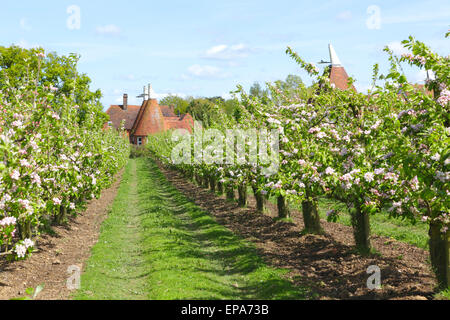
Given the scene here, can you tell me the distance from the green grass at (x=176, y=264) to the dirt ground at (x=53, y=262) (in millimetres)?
460

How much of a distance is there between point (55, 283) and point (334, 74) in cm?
3172

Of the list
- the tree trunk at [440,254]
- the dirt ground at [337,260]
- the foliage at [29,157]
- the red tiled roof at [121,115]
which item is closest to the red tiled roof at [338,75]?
the dirt ground at [337,260]

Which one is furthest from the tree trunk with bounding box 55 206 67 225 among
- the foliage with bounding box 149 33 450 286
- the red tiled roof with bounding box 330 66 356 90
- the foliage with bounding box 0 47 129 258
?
the red tiled roof with bounding box 330 66 356 90

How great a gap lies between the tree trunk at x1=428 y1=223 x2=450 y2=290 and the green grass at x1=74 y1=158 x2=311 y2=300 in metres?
2.66

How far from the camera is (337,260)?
1186cm

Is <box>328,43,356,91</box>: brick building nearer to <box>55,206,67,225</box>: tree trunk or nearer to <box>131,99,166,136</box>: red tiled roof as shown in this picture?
<box>55,206,67,225</box>: tree trunk

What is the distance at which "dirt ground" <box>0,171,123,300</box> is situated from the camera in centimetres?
1013

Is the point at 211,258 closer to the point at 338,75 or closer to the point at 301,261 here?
the point at 301,261

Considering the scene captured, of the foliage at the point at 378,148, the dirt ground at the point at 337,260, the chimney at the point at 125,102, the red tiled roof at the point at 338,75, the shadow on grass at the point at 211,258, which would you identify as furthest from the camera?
the chimney at the point at 125,102

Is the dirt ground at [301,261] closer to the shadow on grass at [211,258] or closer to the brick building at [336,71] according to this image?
the shadow on grass at [211,258]

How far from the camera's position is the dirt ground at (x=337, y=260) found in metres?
9.59

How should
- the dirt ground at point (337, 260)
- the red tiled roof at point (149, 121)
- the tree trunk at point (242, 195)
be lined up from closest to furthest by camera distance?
1. the dirt ground at point (337, 260)
2. the tree trunk at point (242, 195)
3. the red tiled roof at point (149, 121)
